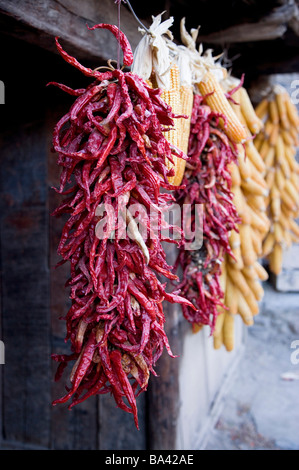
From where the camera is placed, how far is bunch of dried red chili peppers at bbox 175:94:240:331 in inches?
68.7

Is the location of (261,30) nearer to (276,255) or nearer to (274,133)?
(274,133)

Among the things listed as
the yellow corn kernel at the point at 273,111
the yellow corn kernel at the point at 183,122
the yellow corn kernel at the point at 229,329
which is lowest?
the yellow corn kernel at the point at 229,329

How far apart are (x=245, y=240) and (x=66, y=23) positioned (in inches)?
57.6

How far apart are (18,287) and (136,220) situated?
167 centimetres

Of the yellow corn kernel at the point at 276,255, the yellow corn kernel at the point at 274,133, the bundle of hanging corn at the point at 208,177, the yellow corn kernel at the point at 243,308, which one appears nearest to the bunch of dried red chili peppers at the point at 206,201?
the bundle of hanging corn at the point at 208,177

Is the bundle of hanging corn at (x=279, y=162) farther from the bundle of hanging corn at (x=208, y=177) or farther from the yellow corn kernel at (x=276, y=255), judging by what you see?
the bundle of hanging corn at (x=208, y=177)

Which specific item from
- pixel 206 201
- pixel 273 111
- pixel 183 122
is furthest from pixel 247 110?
pixel 273 111

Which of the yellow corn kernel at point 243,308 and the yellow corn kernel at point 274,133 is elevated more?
the yellow corn kernel at point 274,133

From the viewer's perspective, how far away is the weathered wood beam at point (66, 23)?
4.13ft

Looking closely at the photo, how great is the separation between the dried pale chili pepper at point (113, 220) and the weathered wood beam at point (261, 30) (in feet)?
5.04

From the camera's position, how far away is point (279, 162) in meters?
3.32

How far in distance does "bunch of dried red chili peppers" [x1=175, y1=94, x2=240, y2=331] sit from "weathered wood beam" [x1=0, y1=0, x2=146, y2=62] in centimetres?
46
